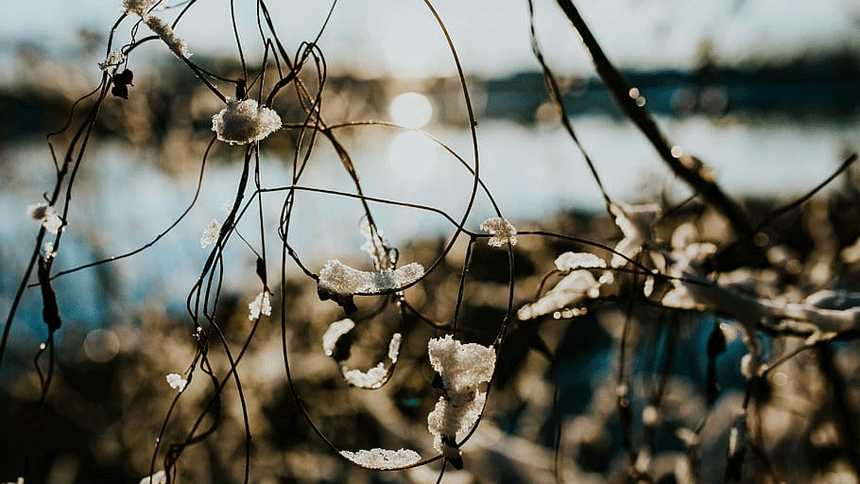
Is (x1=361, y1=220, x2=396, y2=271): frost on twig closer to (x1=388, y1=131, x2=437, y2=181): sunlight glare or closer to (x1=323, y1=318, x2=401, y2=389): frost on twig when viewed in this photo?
(x1=323, y1=318, x2=401, y2=389): frost on twig

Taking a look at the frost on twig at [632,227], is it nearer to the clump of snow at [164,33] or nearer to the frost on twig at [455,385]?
the frost on twig at [455,385]

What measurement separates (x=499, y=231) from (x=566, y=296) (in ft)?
0.70

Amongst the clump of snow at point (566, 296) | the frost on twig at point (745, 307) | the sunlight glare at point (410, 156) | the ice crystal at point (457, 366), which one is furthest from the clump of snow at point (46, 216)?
the sunlight glare at point (410, 156)

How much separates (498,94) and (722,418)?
48.3ft

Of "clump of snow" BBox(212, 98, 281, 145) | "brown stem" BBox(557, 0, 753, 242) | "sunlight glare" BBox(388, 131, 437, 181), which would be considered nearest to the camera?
"clump of snow" BBox(212, 98, 281, 145)

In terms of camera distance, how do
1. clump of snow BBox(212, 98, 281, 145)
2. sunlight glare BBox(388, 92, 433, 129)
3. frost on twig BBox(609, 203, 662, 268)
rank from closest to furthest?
1. clump of snow BBox(212, 98, 281, 145)
2. frost on twig BBox(609, 203, 662, 268)
3. sunlight glare BBox(388, 92, 433, 129)

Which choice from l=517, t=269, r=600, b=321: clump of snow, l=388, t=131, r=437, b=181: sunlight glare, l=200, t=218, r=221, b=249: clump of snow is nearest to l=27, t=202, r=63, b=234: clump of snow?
l=200, t=218, r=221, b=249: clump of snow

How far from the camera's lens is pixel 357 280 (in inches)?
25.3

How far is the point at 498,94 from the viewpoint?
16.6 meters

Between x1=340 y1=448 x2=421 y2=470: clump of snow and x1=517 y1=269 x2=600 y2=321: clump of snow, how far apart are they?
0.22 metres

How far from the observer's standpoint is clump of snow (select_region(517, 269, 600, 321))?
0.79 m

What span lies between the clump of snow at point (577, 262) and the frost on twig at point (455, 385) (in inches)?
7.1

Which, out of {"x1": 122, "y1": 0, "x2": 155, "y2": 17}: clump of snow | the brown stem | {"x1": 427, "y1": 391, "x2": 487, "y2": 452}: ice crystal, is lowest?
{"x1": 427, "y1": 391, "x2": 487, "y2": 452}: ice crystal

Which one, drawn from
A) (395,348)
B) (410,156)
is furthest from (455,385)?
(410,156)
